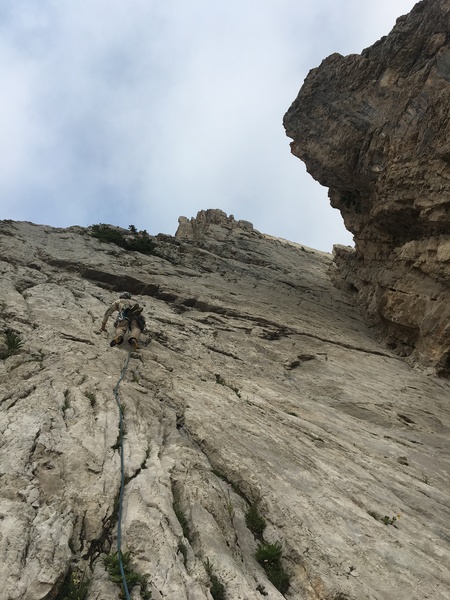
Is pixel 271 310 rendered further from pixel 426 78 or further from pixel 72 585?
pixel 72 585

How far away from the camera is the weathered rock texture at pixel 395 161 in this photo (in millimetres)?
22141

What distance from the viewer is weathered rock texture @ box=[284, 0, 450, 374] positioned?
2214cm

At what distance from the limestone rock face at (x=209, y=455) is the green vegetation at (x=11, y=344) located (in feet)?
0.19

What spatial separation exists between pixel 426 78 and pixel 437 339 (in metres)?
14.4

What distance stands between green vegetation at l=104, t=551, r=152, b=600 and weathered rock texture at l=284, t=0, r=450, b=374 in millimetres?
18251

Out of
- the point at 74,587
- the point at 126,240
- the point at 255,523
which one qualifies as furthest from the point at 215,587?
the point at 126,240

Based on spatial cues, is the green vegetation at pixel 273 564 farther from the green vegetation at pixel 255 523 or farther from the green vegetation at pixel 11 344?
the green vegetation at pixel 11 344

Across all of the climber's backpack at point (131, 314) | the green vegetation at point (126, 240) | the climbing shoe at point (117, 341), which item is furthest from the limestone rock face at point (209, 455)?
the green vegetation at point (126, 240)

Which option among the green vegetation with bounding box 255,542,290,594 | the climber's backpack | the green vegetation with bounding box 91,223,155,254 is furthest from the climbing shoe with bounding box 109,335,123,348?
the green vegetation with bounding box 91,223,155,254

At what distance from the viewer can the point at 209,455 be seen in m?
9.32

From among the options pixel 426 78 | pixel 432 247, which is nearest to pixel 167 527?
pixel 432 247

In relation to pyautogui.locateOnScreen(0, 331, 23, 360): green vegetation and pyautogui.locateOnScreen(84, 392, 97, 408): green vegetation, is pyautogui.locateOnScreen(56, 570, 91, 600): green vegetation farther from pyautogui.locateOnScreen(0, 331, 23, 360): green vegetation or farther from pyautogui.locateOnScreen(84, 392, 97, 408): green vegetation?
pyautogui.locateOnScreen(0, 331, 23, 360): green vegetation

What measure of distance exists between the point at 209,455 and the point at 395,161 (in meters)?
21.1

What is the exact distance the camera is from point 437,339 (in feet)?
69.3
